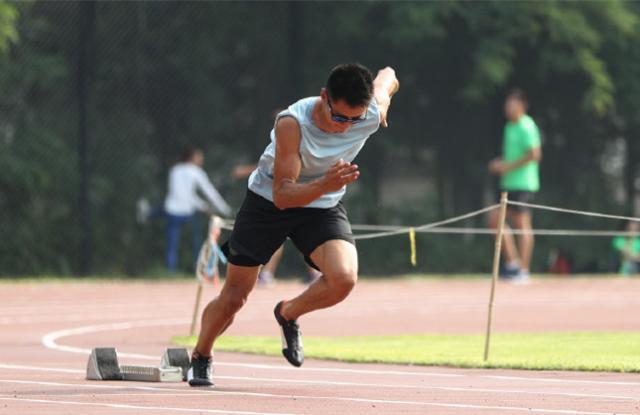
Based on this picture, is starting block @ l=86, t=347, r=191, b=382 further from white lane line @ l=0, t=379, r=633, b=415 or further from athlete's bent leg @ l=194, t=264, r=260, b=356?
athlete's bent leg @ l=194, t=264, r=260, b=356

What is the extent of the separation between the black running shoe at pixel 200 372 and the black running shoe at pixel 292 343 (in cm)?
46

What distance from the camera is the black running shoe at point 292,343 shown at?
9766 mm

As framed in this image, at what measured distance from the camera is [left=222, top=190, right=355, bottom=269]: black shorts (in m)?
9.57

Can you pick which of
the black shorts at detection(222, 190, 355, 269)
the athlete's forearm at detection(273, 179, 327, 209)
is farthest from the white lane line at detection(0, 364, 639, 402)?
the athlete's forearm at detection(273, 179, 327, 209)

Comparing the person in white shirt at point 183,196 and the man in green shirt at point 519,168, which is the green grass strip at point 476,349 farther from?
the person in white shirt at point 183,196

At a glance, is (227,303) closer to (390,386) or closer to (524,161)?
(390,386)

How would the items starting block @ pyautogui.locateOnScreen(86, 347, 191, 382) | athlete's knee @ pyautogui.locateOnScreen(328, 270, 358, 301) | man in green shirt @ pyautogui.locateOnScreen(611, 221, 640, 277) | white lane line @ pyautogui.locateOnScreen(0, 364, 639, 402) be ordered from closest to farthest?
white lane line @ pyautogui.locateOnScreen(0, 364, 639, 402), athlete's knee @ pyautogui.locateOnScreen(328, 270, 358, 301), starting block @ pyautogui.locateOnScreen(86, 347, 191, 382), man in green shirt @ pyautogui.locateOnScreen(611, 221, 640, 277)

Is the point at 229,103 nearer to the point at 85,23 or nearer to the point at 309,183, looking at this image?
the point at 85,23

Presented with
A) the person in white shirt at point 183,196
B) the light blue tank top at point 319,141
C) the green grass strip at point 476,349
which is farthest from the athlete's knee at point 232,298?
the person in white shirt at point 183,196

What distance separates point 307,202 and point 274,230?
600 mm

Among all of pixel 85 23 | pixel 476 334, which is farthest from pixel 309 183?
pixel 85 23

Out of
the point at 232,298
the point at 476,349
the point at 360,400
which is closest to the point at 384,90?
the point at 232,298

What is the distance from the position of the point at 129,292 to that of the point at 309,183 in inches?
505

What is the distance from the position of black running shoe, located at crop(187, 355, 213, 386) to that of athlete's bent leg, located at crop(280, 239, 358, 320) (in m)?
0.68
